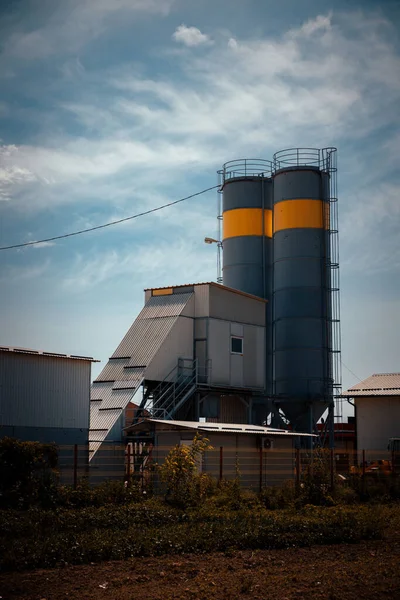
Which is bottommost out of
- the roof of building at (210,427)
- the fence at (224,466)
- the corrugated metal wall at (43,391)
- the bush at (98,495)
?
the bush at (98,495)

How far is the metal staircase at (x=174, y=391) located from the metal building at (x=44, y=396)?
16.4ft

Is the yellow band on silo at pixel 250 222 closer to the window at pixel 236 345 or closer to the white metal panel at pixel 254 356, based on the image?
the white metal panel at pixel 254 356

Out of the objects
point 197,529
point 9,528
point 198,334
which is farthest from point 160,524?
point 198,334

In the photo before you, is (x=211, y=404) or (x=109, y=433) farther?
(x=211, y=404)

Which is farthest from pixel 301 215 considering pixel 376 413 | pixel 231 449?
pixel 231 449

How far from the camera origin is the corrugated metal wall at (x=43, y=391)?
32.1m

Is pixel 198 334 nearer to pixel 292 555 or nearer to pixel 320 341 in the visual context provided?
pixel 320 341

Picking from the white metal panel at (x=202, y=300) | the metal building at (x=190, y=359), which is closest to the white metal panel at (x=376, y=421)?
the metal building at (x=190, y=359)

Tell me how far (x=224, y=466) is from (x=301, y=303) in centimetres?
1839

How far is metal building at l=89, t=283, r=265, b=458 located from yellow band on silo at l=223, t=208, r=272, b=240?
6.00 meters

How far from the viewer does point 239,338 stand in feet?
144

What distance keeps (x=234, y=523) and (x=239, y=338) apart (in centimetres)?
2432

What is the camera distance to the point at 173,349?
1602 inches

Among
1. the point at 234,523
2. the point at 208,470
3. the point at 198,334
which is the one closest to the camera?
the point at 234,523
